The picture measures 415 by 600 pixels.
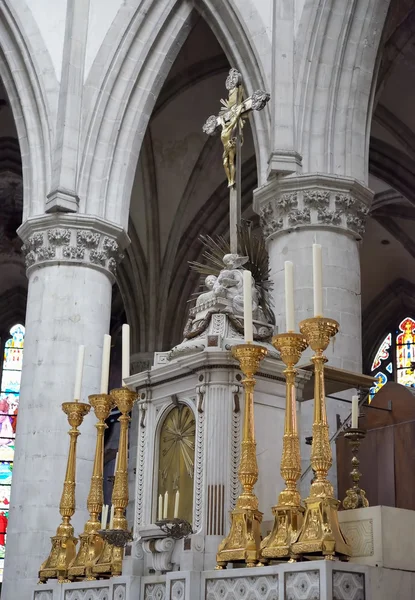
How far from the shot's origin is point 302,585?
4105mm

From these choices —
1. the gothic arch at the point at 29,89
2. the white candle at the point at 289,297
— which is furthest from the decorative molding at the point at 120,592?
the gothic arch at the point at 29,89

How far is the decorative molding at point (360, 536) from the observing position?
4359 mm

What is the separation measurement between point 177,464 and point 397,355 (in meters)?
15.8

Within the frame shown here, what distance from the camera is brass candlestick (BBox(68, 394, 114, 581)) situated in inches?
223

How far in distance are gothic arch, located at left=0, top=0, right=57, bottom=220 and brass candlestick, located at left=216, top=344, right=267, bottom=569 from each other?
6.96m

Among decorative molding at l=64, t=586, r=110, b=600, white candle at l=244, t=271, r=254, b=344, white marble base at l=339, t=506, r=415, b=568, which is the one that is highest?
white candle at l=244, t=271, r=254, b=344

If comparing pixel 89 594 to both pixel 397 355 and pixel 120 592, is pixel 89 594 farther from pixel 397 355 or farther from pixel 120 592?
pixel 397 355

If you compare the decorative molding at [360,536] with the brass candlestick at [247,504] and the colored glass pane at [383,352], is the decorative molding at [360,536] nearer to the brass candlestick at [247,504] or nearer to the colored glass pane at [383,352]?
the brass candlestick at [247,504]

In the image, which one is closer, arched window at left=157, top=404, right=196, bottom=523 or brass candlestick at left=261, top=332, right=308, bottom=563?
brass candlestick at left=261, top=332, right=308, bottom=563

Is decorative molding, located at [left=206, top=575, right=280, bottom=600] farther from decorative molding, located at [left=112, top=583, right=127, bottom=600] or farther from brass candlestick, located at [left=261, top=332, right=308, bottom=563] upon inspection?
decorative molding, located at [left=112, top=583, right=127, bottom=600]

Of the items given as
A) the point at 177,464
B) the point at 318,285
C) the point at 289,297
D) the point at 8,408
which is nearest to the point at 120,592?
the point at 177,464

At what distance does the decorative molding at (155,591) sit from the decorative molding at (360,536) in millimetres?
960

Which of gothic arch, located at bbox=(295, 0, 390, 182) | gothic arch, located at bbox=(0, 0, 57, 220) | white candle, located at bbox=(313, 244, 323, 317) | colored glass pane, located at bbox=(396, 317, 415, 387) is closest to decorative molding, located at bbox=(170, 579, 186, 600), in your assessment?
white candle, located at bbox=(313, 244, 323, 317)

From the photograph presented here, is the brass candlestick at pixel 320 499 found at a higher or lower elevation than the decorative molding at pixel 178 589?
higher
